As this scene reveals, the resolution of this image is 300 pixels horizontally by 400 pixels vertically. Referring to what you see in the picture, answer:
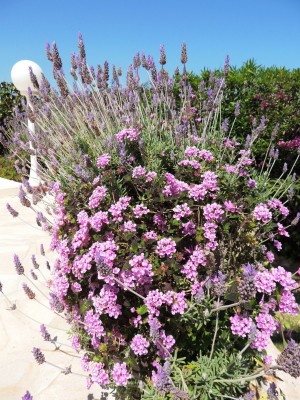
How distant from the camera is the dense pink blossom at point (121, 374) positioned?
177 cm

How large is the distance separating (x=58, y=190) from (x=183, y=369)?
5.07ft

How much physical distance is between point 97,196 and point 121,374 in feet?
3.36

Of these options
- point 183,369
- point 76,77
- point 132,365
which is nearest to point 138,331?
point 132,365

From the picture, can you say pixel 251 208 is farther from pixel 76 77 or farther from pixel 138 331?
pixel 76 77

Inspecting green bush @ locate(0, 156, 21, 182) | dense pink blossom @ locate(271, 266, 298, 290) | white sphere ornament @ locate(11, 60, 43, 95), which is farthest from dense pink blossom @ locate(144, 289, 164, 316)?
green bush @ locate(0, 156, 21, 182)

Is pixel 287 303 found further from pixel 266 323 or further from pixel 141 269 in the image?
pixel 141 269

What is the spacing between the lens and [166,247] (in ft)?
6.29

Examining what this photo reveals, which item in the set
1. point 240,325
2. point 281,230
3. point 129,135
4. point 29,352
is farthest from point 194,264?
point 29,352

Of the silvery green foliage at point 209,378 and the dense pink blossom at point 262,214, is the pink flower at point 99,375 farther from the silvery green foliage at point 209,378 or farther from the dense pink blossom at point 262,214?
the dense pink blossom at point 262,214

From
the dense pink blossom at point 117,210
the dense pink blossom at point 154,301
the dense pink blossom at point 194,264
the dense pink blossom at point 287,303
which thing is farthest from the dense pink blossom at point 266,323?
the dense pink blossom at point 117,210

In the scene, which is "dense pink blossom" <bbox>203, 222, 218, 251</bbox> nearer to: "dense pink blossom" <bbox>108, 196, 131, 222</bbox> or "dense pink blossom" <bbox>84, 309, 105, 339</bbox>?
"dense pink blossom" <bbox>108, 196, 131, 222</bbox>

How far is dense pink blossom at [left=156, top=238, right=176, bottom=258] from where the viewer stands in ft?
6.29

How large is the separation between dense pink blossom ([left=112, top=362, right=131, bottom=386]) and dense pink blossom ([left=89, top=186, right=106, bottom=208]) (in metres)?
0.93

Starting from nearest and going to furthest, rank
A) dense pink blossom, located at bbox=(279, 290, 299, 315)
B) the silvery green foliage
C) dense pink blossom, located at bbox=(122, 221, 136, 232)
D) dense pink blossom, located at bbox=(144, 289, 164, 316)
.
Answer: the silvery green foliage
dense pink blossom, located at bbox=(144, 289, 164, 316)
dense pink blossom, located at bbox=(279, 290, 299, 315)
dense pink blossom, located at bbox=(122, 221, 136, 232)
